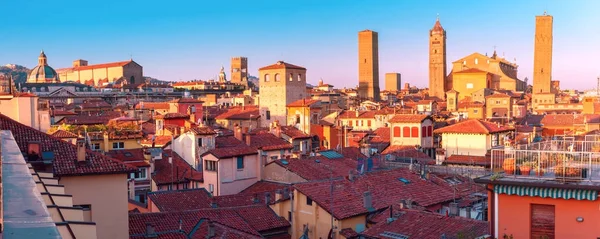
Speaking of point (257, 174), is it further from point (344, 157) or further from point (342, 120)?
point (342, 120)

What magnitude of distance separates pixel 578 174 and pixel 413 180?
35.3ft

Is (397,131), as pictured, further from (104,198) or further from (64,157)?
(64,157)

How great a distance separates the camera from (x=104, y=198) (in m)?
10.7

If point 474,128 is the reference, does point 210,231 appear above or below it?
below

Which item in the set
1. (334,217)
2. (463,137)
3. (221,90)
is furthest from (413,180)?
(221,90)

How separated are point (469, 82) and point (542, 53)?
9.63 m

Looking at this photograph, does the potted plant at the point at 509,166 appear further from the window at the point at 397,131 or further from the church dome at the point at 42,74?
the church dome at the point at 42,74

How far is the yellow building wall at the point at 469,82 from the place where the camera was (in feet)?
251

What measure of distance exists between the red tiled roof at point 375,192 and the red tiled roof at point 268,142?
8476 mm

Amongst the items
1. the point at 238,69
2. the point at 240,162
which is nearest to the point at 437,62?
the point at 238,69

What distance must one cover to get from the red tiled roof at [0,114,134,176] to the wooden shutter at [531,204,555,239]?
21.6ft

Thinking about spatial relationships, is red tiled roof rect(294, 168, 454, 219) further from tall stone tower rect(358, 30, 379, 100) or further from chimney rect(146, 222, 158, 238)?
tall stone tower rect(358, 30, 379, 100)

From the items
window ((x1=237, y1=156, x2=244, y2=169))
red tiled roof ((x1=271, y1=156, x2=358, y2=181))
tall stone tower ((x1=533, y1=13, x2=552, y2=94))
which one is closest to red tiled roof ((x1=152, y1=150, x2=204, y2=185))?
window ((x1=237, y1=156, x2=244, y2=169))

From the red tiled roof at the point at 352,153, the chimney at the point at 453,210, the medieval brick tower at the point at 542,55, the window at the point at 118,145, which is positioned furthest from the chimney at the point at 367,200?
the medieval brick tower at the point at 542,55
